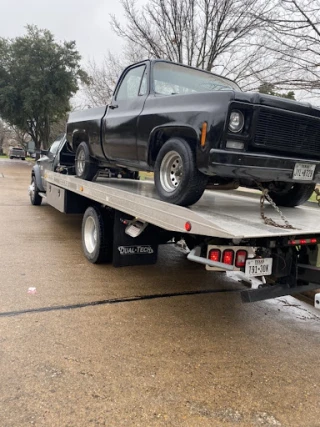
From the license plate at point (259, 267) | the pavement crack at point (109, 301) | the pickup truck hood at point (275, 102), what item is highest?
the pickup truck hood at point (275, 102)

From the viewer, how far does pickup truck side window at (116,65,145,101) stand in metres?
5.12

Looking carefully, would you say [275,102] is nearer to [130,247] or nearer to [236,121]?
[236,121]

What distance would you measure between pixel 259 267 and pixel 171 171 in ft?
4.66

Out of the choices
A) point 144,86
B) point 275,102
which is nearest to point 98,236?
point 144,86

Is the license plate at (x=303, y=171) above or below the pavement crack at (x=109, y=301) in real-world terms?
above

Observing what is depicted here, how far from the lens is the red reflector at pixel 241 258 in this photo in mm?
3367

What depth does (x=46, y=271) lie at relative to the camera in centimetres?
538

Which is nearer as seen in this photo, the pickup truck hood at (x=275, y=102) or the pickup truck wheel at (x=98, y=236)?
the pickup truck hood at (x=275, y=102)

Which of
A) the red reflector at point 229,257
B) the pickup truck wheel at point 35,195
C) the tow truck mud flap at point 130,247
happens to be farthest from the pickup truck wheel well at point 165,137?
the pickup truck wheel at point 35,195

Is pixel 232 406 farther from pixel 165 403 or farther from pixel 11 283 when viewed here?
pixel 11 283

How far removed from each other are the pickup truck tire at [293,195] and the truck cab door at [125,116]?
6.19 ft

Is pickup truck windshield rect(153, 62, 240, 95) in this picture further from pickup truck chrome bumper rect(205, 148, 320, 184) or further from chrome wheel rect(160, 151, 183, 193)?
pickup truck chrome bumper rect(205, 148, 320, 184)

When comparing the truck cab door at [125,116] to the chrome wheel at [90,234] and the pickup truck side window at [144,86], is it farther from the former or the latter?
the chrome wheel at [90,234]

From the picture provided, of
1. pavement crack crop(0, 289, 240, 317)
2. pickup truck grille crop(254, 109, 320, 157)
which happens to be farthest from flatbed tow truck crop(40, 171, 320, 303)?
pickup truck grille crop(254, 109, 320, 157)
